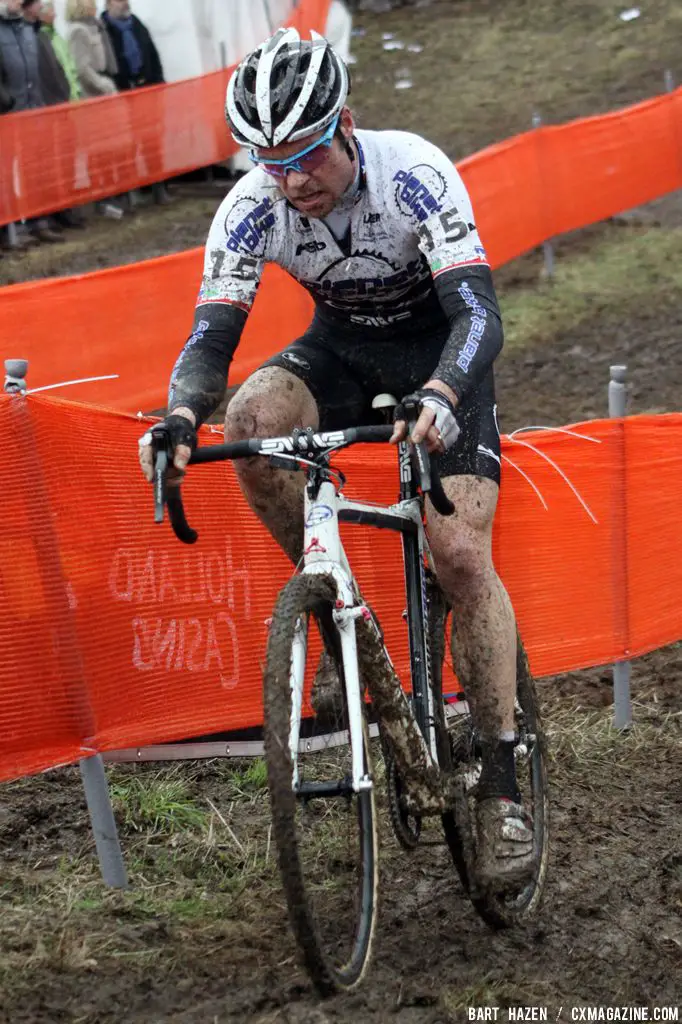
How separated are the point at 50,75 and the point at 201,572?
11309 mm

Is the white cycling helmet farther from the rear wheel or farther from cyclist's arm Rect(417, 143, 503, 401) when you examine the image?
the rear wheel

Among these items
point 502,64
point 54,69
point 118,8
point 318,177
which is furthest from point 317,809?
point 502,64

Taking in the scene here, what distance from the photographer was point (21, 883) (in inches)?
182

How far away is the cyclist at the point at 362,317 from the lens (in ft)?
13.1

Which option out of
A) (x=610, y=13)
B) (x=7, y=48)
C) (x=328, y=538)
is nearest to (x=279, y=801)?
(x=328, y=538)

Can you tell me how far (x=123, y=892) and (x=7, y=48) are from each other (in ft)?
38.6

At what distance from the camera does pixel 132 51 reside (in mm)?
15922

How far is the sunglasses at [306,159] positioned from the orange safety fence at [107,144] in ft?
35.5

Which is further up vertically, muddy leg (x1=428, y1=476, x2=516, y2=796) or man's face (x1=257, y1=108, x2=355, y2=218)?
man's face (x1=257, y1=108, x2=355, y2=218)

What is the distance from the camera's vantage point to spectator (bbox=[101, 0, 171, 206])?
1580cm

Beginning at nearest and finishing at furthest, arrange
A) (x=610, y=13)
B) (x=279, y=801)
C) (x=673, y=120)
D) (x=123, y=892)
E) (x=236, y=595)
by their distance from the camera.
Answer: (x=279, y=801)
(x=123, y=892)
(x=236, y=595)
(x=673, y=120)
(x=610, y=13)

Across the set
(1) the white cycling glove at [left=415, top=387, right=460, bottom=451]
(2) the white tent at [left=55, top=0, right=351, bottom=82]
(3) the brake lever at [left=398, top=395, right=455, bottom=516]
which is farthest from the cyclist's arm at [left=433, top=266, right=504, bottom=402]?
(2) the white tent at [left=55, top=0, right=351, bottom=82]

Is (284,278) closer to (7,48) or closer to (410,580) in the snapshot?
(7,48)

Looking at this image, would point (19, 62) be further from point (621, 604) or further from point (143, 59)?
point (621, 604)
